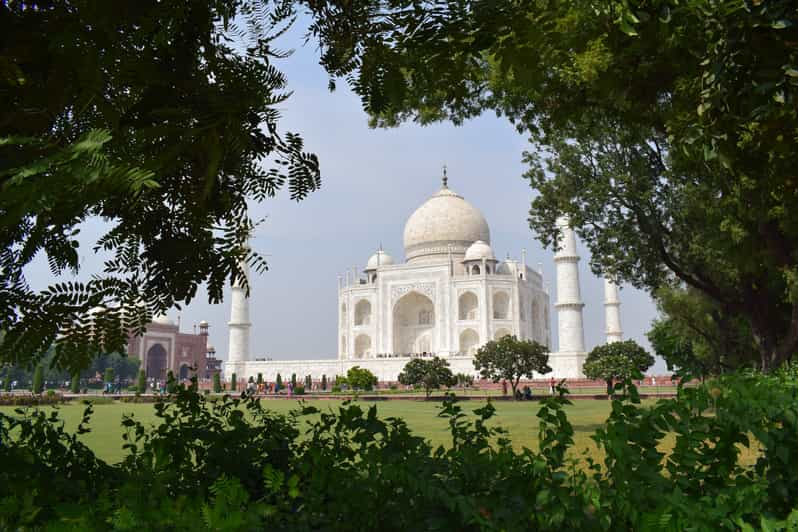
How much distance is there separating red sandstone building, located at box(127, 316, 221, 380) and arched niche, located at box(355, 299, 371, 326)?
12.8 meters

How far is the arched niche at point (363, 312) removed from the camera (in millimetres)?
42281

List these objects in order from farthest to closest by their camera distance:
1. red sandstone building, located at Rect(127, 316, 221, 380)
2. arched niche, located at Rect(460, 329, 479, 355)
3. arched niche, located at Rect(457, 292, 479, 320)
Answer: red sandstone building, located at Rect(127, 316, 221, 380), arched niche, located at Rect(457, 292, 479, 320), arched niche, located at Rect(460, 329, 479, 355)

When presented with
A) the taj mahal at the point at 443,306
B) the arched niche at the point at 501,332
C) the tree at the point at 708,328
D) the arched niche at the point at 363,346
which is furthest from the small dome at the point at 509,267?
the tree at the point at 708,328

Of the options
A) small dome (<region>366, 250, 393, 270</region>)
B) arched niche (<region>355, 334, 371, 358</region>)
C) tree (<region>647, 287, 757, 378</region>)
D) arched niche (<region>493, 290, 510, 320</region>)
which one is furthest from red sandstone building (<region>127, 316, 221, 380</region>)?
Answer: tree (<region>647, 287, 757, 378</region>)

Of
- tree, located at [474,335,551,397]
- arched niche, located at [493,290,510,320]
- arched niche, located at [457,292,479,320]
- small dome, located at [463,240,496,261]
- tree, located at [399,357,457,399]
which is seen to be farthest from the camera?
arched niche, located at [457,292,479,320]

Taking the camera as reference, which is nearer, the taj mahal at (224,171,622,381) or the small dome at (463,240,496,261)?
the taj mahal at (224,171,622,381)

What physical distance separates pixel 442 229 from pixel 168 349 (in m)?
22.1

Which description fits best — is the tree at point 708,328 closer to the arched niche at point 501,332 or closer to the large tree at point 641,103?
the large tree at point 641,103

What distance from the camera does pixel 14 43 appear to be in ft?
6.25

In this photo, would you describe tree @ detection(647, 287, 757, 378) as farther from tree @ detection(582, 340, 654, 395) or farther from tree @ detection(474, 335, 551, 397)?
tree @ detection(474, 335, 551, 397)

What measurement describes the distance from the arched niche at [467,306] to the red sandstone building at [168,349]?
64.8 feet

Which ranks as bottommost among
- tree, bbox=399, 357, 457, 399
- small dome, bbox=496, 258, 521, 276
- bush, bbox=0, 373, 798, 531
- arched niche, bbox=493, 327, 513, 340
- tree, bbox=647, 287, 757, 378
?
bush, bbox=0, 373, 798, 531

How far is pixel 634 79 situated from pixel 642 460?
429cm

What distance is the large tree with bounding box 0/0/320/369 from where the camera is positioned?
161 centimetres
